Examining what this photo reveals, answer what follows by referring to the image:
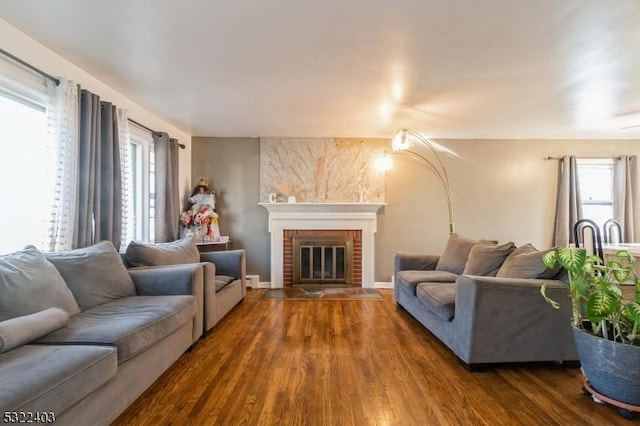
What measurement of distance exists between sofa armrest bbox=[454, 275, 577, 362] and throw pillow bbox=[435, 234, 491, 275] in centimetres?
117

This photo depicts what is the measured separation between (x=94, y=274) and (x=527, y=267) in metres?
3.26

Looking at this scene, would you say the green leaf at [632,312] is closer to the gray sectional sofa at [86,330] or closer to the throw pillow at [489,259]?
the throw pillow at [489,259]

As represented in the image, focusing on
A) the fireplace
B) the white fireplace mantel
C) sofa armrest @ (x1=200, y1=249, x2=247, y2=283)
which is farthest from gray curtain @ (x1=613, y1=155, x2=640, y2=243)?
sofa armrest @ (x1=200, y1=249, x2=247, y2=283)

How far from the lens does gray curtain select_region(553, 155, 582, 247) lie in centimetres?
483

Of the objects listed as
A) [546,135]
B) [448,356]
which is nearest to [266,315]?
[448,356]

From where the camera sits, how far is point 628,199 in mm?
4793

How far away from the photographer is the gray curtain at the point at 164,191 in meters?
3.87

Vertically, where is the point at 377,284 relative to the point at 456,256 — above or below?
below

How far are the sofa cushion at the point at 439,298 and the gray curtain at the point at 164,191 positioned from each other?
3078 mm

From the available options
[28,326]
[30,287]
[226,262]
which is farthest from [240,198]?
[28,326]

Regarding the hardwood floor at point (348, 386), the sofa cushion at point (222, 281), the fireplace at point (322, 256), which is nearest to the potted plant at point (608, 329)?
the hardwood floor at point (348, 386)

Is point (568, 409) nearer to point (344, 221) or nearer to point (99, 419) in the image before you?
point (99, 419)

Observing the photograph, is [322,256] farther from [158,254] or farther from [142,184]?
[142,184]

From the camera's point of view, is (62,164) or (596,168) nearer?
(62,164)
